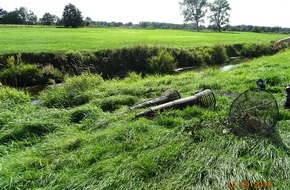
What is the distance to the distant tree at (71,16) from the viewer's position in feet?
200

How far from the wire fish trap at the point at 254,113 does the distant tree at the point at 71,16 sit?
60310 mm

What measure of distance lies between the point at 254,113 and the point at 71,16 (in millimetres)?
61237

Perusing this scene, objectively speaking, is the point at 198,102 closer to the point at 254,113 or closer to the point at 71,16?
the point at 254,113

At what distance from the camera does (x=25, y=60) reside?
53.3 ft

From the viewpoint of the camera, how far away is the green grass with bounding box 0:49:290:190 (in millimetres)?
4281

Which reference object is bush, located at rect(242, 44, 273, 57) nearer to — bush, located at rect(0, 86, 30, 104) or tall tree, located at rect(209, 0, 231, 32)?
bush, located at rect(0, 86, 30, 104)

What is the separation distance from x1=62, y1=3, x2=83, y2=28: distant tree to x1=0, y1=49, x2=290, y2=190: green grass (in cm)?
5768

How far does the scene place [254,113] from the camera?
5.75 m

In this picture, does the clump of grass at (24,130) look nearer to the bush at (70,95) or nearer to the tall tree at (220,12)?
the bush at (70,95)

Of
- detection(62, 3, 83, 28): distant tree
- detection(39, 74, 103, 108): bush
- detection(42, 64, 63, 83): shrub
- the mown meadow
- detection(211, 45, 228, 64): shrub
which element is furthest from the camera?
detection(62, 3, 83, 28): distant tree

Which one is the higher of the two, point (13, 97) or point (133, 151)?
point (13, 97)

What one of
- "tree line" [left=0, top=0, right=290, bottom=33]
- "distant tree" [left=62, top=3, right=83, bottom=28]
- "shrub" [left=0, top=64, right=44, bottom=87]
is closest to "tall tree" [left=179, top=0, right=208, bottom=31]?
"tree line" [left=0, top=0, right=290, bottom=33]

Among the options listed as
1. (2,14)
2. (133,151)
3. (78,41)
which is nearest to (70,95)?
(133,151)

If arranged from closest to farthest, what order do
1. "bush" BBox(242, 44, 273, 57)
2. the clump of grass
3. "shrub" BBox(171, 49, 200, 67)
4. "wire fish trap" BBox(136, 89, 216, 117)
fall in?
the clump of grass < "wire fish trap" BBox(136, 89, 216, 117) < "shrub" BBox(171, 49, 200, 67) < "bush" BBox(242, 44, 273, 57)
